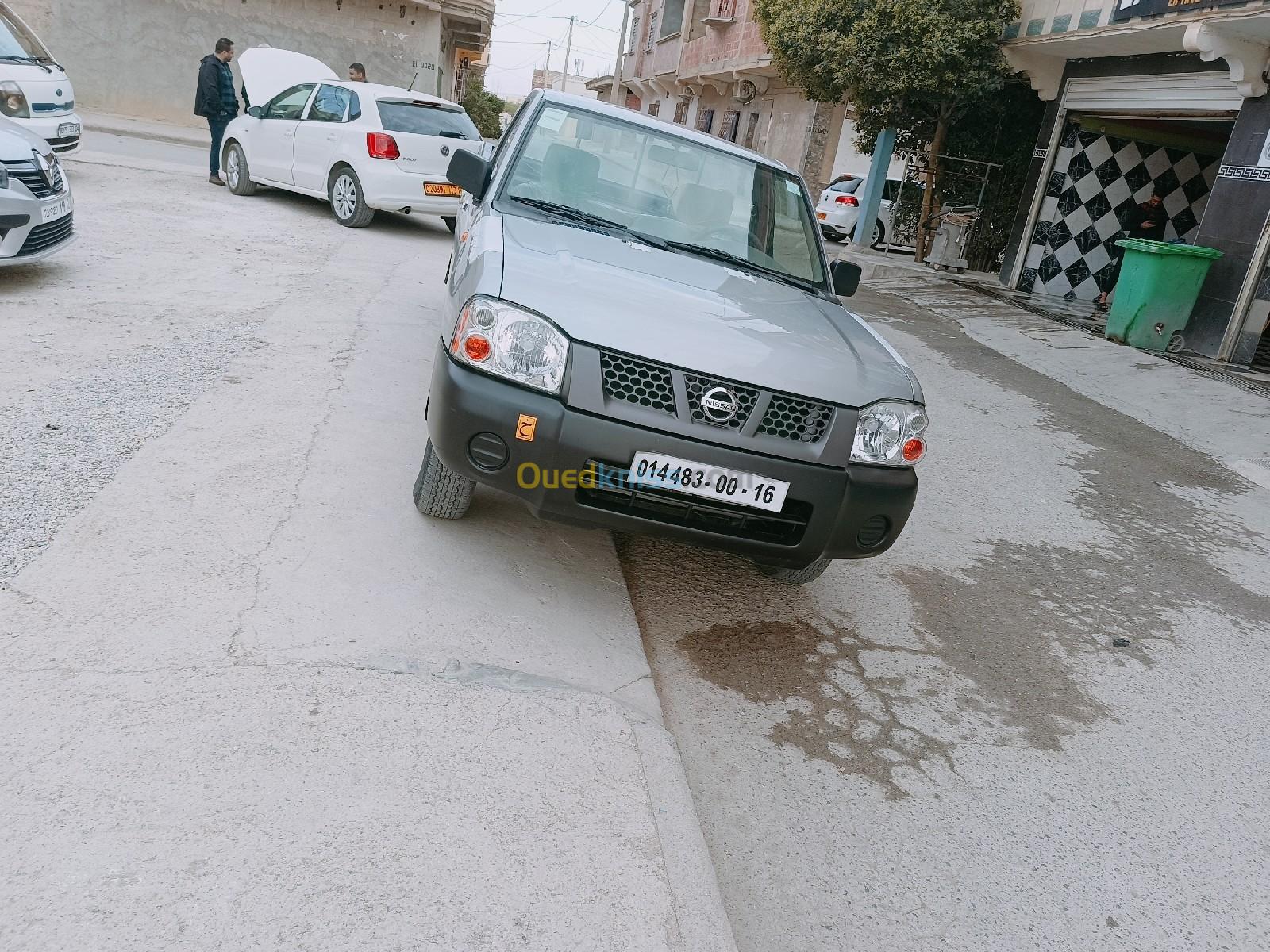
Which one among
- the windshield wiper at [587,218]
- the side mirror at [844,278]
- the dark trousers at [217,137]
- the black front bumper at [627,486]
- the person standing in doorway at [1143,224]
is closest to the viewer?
the black front bumper at [627,486]

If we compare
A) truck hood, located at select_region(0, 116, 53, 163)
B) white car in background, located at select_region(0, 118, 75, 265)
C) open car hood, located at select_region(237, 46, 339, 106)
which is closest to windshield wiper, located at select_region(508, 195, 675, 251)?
white car in background, located at select_region(0, 118, 75, 265)

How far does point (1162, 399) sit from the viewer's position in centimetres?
839

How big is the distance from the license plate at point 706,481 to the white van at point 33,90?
922 centimetres

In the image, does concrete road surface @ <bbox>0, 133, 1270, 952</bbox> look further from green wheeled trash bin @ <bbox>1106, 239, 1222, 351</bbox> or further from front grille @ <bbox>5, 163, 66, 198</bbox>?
green wheeled trash bin @ <bbox>1106, 239, 1222, 351</bbox>

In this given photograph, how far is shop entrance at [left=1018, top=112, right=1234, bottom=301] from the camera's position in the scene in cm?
1433

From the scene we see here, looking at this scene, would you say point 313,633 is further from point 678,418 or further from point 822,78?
point 822,78

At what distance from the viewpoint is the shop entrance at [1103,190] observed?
14328 millimetres

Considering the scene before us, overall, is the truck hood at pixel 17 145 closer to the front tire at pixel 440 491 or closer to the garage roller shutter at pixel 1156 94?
the front tire at pixel 440 491

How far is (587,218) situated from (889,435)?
64.9 inches

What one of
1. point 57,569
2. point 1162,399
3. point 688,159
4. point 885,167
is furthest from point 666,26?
point 57,569

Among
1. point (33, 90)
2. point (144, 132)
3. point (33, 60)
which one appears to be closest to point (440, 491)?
point (33, 90)

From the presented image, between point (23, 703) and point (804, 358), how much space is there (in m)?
2.43

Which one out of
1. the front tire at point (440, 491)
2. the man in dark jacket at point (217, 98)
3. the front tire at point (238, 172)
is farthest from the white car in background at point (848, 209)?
the front tire at point (440, 491)

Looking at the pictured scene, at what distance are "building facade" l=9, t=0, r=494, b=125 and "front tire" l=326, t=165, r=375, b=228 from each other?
14652 mm
